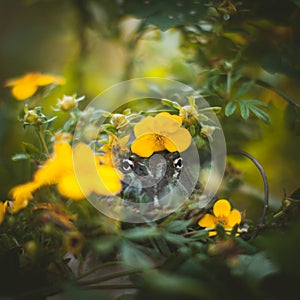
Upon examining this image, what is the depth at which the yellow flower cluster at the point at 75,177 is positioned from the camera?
18.8 inches

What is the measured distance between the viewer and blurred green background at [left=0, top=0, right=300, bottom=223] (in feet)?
2.41

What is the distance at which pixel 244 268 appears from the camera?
0.45 m

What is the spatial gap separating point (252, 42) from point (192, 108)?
13.2 inches

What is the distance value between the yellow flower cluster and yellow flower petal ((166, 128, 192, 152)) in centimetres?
8

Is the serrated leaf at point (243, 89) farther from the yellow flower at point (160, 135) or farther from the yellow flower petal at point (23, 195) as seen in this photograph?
the yellow flower petal at point (23, 195)

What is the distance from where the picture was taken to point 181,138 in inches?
21.0

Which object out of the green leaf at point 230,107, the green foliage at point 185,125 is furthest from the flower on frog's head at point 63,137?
the green leaf at point 230,107

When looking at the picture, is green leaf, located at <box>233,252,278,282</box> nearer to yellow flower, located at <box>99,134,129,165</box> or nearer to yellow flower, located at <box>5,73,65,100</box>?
yellow flower, located at <box>99,134,129,165</box>

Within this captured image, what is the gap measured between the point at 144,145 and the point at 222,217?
0.44 feet

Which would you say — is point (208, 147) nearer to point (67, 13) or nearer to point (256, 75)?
point (256, 75)

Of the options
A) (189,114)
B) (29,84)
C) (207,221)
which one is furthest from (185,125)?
(29,84)

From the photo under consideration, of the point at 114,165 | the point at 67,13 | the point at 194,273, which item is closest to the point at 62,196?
the point at 114,165

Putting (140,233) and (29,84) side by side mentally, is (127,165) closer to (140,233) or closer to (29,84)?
(140,233)

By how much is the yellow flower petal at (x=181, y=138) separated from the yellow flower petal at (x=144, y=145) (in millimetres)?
21
